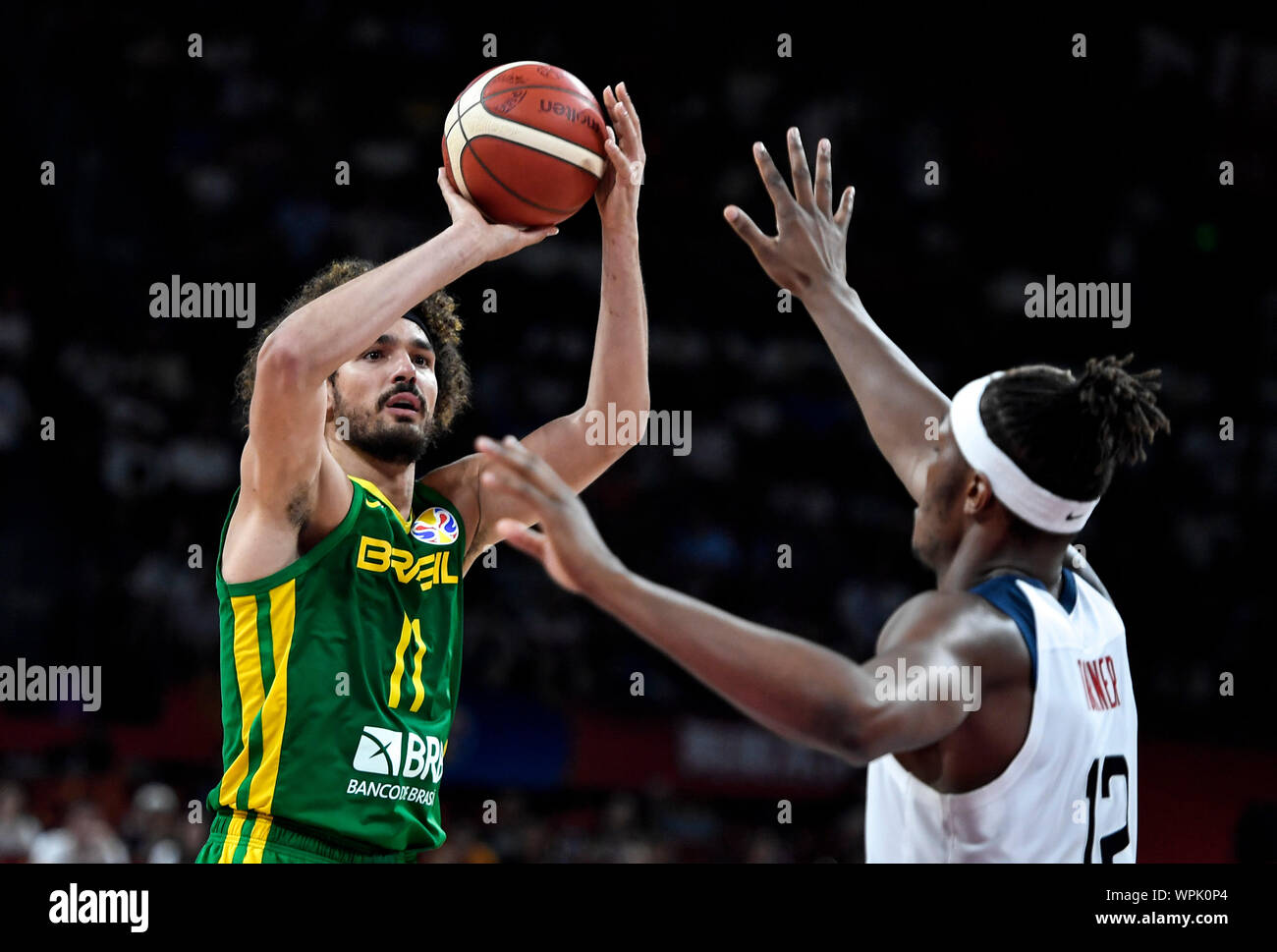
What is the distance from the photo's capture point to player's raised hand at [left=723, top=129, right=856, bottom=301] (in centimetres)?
409

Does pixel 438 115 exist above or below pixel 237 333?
above

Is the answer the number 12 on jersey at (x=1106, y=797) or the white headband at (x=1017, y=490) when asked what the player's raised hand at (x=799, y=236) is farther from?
the number 12 on jersey at (x=1106, y=797)

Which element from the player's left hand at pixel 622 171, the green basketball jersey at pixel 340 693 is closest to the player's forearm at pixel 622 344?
the player's left hand at pixel 622 171

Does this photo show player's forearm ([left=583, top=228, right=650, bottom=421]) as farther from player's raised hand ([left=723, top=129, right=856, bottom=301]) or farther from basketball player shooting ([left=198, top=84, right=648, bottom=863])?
player's raised hand ([left=723, top=129, right=856, bottom=301])

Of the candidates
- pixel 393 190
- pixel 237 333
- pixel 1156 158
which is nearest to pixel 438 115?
pixel 393 190

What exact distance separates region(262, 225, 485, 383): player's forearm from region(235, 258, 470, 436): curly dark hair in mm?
1077

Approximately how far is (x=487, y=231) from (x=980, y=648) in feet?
6.74

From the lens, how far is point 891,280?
41.5ft

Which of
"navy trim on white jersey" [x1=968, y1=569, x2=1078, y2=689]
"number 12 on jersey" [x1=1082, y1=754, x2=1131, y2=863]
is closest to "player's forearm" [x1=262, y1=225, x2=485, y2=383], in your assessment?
"navy trim on white jersey" [x1=968, y1=569, x2=1078, y2=689]

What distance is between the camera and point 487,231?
13.4 feet

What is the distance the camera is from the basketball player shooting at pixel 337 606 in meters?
3.70

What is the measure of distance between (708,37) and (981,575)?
11.7 metres

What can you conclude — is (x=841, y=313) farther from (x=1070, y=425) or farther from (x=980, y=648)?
(x=980, y=648)
